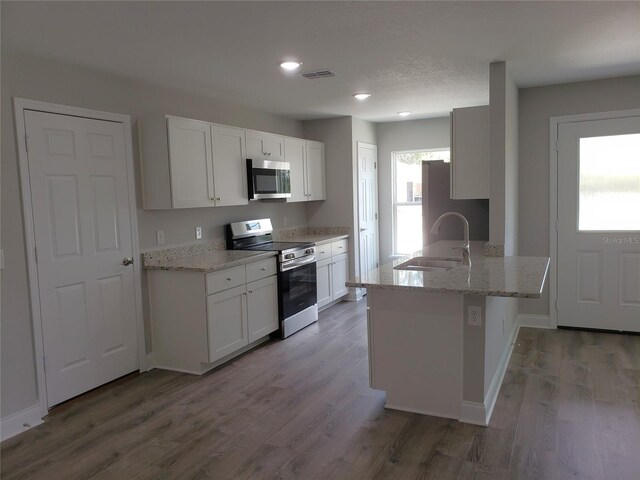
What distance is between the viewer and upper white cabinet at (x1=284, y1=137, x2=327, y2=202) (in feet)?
18.0

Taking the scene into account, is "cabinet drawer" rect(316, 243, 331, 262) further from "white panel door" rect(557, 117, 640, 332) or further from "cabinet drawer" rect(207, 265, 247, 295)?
"white panel door" rect(557, 117, 640, 332)

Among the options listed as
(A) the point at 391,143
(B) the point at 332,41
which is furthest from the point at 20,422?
(A) the point at 391,143

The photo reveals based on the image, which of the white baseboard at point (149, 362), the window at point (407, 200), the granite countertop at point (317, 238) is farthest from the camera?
the window at point (407, 200)

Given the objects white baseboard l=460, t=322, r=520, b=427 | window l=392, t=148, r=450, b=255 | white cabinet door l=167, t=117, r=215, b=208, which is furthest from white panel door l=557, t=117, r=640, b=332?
white cabinet door l=167, t=117, r=215, b=208

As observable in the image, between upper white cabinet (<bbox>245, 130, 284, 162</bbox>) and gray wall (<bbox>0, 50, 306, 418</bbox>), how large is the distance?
71 cm

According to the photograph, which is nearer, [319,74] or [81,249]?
[81,249]

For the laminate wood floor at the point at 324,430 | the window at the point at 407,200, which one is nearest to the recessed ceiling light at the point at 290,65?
the laminate wood floor at the point at 324,430

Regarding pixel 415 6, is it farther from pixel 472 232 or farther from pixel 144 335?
pixel 144 335

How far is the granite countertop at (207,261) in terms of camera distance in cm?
376

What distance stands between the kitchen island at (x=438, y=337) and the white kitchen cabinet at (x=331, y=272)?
223 cm

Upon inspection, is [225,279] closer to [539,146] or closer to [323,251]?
[323,251]

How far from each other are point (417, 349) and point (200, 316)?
1.76 metres

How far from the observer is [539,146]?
4.70 metres

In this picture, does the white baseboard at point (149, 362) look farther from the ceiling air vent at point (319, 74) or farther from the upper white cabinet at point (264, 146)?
the ceiling air vent at point (319, 74)
